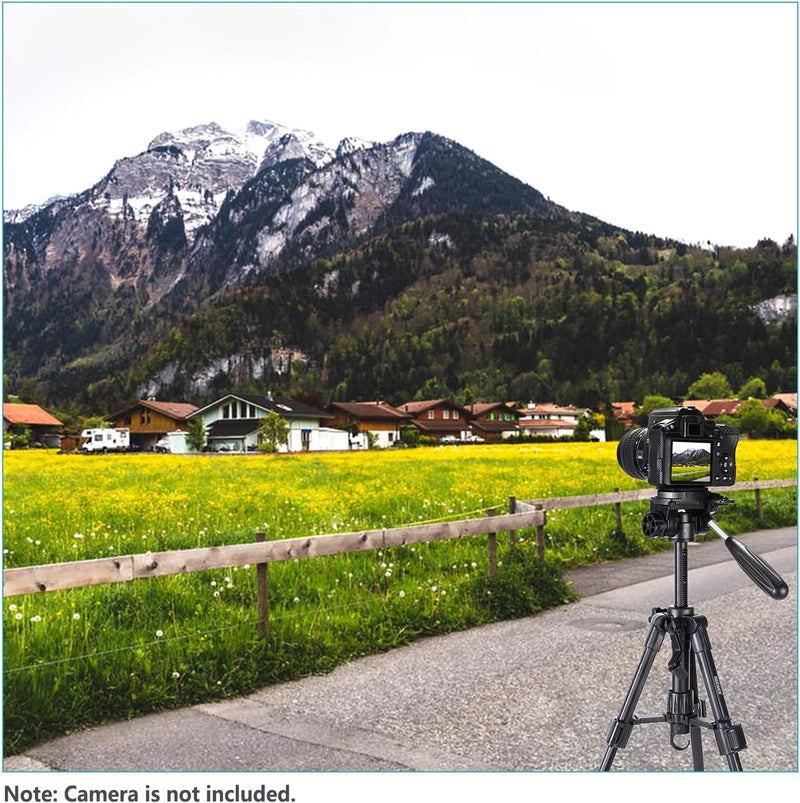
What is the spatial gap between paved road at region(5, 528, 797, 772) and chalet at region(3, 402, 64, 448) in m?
2.84

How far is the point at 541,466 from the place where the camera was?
263 inches

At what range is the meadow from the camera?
3.43 m

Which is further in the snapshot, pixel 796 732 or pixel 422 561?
pixel 422 561

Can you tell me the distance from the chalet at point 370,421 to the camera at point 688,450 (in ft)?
13.8

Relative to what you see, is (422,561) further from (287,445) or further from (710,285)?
(710,285)

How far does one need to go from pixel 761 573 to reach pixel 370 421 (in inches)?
189

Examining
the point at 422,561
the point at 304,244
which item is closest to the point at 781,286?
the point at 422,561

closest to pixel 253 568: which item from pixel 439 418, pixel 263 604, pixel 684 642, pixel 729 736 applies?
pixel 263 604

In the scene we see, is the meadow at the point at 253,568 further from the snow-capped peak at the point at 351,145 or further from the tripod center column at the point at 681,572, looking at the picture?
the snow-capped peak at the point at 351,145

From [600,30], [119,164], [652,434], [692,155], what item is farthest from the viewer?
[119,164]

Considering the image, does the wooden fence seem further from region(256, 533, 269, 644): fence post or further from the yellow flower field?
the yellow flower field

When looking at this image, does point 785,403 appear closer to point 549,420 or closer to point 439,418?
point 549,420

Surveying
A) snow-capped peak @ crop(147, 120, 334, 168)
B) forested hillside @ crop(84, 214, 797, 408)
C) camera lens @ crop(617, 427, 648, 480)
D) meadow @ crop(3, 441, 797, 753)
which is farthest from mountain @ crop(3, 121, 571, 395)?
camera lens @ crop(617, 427, 648, 480)

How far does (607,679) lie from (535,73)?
3016 millimetres
